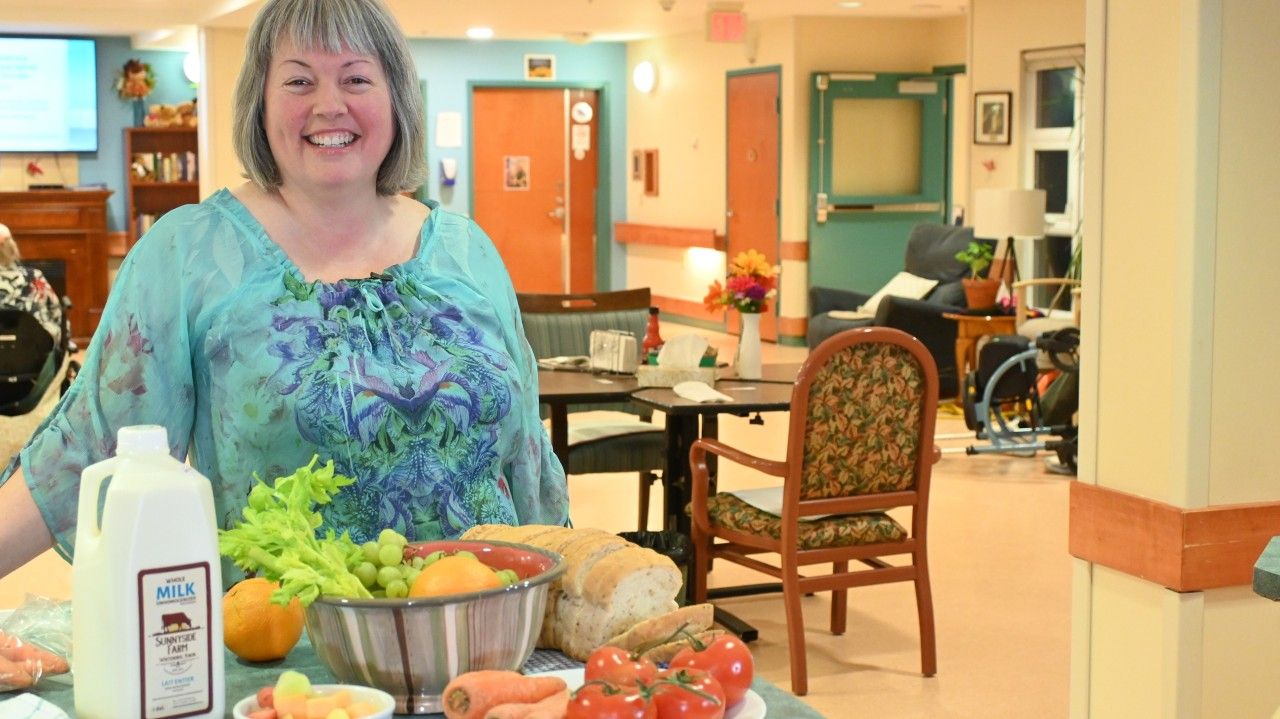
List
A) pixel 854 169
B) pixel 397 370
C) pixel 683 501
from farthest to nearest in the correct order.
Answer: pixel 854 169, pixel 683 501, pixel 397 370

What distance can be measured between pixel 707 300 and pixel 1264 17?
3081 millimetres

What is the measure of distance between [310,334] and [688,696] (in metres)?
0.81

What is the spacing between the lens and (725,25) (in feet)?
39.8

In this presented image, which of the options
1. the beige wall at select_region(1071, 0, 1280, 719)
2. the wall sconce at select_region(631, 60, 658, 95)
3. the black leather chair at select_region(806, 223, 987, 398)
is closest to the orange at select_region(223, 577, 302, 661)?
the beige wall at select_region(1071, 0, 1280, 719)

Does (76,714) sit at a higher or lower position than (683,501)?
higher

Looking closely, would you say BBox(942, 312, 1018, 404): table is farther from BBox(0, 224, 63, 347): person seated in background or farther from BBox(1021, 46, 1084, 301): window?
BBox(0, 224, 63, 347): person seated in background

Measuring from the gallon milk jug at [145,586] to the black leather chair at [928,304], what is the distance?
26.8 ft

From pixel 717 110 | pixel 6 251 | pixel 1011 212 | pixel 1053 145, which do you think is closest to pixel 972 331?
pixel 1011 212

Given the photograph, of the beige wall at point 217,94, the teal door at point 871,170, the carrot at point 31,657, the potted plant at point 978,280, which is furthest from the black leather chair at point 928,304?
the carrot at point 31,657

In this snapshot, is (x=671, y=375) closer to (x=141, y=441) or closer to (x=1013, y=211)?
(x=141, y=441)

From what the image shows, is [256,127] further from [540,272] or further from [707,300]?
[540,272]

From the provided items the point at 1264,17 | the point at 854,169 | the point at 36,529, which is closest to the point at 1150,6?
the point at 1264,17

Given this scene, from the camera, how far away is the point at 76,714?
1404 mm

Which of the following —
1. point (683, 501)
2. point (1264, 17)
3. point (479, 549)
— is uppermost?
point (1264, 17)
